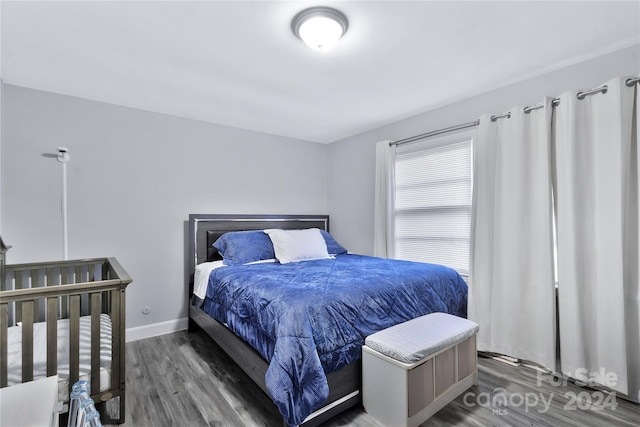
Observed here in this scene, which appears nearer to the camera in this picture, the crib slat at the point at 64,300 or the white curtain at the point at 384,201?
the crib slat at the point at 64,300

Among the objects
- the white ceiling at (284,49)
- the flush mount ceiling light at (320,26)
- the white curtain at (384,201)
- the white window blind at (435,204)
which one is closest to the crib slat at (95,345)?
the white ceiling at (284,49)

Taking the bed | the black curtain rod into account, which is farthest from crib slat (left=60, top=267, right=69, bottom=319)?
the black curtain rod

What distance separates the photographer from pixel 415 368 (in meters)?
Answer: 1.72

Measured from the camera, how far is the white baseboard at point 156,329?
308 centimetres

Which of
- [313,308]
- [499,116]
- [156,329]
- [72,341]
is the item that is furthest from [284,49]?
[156,329]

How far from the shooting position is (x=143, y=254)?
3.16 meters

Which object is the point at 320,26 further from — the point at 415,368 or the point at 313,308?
the point at 415,368

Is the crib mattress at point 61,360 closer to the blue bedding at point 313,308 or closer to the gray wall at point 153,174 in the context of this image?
the blue bedding at point 313,308

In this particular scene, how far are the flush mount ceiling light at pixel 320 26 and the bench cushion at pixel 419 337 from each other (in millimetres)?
1837

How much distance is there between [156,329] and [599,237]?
13.0 ft

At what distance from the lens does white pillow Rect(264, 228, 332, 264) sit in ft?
10.6

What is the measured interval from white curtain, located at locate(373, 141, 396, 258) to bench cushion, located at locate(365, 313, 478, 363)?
4.96 feet

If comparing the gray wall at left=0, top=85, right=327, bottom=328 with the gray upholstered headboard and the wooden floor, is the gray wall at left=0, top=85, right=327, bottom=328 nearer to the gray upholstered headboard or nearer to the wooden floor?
the gray upholstered headboard

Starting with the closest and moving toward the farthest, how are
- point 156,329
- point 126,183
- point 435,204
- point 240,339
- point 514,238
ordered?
point 240,339, point 514,238, point 126,183, point 156,329, point 435,204
